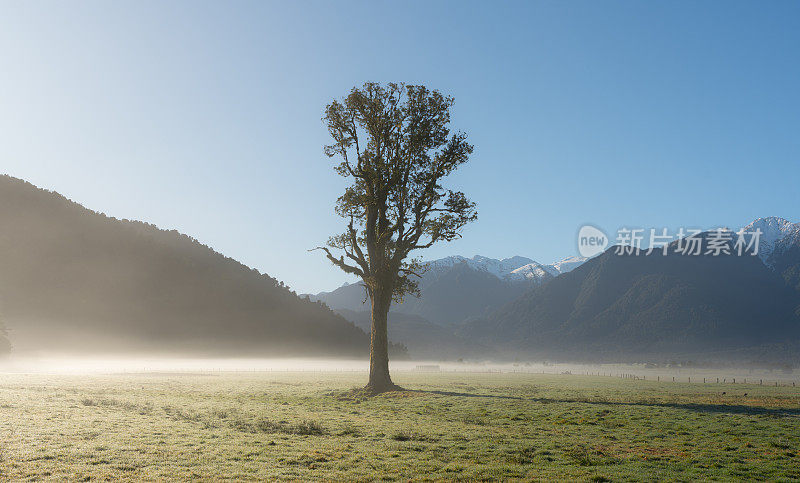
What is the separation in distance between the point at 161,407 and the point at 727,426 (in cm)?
3572

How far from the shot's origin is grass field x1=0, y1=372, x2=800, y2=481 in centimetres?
1959

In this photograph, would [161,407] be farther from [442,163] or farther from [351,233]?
[442,163]

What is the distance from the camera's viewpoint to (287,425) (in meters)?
30.7

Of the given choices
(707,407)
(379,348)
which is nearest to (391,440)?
(379,348)

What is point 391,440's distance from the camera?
26.2 m

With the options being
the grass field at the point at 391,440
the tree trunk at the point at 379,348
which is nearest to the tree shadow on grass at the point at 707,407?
the grass field at the point at 391,440

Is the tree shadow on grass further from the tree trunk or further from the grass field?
the tree trunk

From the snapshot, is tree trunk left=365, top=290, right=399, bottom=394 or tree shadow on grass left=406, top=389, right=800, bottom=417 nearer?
tree shadow on grass left=406, top=389, right=800, bottom=417

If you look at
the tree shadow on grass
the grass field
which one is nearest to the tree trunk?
the grass field

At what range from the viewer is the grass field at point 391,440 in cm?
1959

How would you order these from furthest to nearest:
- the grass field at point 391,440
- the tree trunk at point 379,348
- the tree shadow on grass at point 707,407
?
the tree trunk at point 379,348, the tree shadow on grass at point 707,407, the grass field at point 391,440

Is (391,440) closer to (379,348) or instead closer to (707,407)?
(379,348)

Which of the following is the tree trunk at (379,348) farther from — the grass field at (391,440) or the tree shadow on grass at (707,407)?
the tree shadow on grass at (707,407)

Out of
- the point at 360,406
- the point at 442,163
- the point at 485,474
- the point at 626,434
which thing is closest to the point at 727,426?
the point at 626,434
